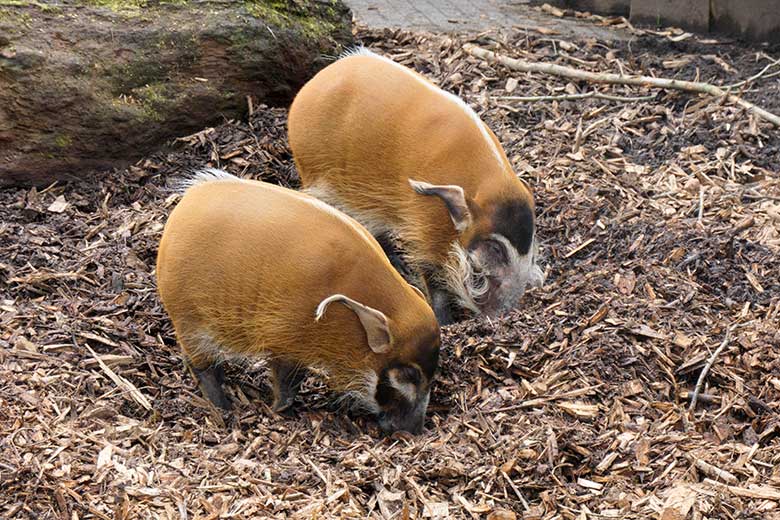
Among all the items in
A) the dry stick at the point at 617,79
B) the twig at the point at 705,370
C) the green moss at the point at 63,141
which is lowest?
the green moss at the point at 63,141

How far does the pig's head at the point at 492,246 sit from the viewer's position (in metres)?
5.60

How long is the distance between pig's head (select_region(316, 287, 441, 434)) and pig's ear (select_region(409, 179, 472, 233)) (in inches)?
35.0

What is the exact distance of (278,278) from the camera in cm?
460

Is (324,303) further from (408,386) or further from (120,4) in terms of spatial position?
(120,4)

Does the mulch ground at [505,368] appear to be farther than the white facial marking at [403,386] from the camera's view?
No

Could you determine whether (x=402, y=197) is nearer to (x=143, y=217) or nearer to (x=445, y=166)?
(x=445, y=166)

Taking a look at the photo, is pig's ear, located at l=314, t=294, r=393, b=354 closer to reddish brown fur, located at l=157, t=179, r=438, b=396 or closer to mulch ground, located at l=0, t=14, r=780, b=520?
reddish brown fur, located at l=157, t=179, r=438, b=396

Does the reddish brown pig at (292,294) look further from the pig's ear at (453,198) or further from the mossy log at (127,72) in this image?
the mossy log at (127,72)

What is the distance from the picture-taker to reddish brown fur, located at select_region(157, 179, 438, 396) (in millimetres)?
4586

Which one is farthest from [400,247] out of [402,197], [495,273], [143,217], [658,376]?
[658,376]

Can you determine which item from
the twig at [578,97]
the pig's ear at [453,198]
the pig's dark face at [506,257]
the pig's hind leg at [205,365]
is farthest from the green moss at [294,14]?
the pig's hind leg at [205,365]

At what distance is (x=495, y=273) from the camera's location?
5.70 meters

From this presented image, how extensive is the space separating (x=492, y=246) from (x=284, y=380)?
1416 millimetres

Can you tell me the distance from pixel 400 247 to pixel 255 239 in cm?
177
